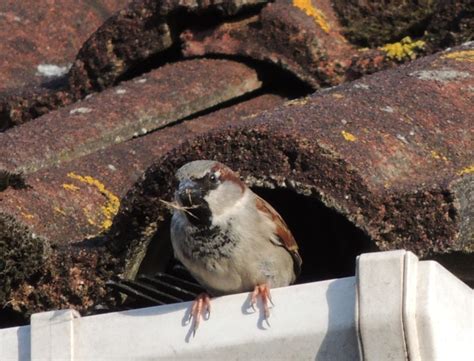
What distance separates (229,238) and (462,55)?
3.45 feet

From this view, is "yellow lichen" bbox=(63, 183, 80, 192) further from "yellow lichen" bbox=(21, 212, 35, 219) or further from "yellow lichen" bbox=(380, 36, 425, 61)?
"yellow lichen" bbox=(380, 36, 425, 61)

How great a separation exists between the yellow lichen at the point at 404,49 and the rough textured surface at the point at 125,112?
18.0 inches

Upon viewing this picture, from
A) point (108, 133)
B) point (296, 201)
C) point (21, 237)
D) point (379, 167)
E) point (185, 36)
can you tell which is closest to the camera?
point (379, 167)

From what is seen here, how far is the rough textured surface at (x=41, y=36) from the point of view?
566 cm

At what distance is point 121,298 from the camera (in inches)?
141

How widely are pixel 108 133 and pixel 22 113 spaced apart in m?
0.76

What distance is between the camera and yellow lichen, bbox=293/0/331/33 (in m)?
4.73

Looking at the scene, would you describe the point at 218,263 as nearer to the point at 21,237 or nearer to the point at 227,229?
the point at 227,229

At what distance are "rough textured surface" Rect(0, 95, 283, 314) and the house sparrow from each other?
7.8 inches

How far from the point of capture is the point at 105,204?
13.0 feet

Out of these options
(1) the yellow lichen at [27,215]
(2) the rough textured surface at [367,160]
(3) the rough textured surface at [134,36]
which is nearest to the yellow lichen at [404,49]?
(3) the rough textured surface at [134,36]

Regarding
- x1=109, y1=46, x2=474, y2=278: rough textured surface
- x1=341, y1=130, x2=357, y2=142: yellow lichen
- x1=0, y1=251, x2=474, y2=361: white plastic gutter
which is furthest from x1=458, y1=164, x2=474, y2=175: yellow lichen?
x1=0, y1=251, x2=474, y2=361: white plastic gutter

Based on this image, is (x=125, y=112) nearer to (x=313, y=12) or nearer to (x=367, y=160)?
(x=313, y=12)

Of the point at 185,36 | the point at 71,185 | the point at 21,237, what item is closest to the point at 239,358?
the point at 21,237
